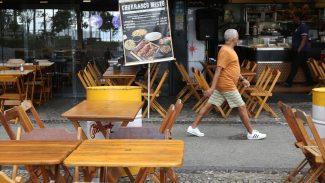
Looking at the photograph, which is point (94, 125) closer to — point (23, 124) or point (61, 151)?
point (23, 124)

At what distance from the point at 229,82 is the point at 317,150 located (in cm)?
293

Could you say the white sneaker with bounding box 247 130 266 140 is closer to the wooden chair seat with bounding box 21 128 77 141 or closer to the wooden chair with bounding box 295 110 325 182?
the wooden chair with bounding box 295 110 325 182

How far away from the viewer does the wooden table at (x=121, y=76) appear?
9.54 meters

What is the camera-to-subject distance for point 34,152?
3.84 m

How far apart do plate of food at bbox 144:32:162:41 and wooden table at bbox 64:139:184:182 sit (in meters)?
5.17

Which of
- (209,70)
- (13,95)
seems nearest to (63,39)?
(13,95)

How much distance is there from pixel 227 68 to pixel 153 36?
6.11 feet

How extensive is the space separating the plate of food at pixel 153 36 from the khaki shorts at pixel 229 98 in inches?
67.2

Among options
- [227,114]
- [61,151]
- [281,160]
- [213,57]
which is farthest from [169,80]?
[61,151]

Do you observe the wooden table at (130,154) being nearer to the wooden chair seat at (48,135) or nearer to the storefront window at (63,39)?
the wooden chair seat at (48,135)

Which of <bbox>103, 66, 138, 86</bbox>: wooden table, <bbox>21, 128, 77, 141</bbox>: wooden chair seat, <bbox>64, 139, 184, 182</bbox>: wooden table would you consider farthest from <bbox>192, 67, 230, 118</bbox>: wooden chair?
<bbox>64, 139, 184, 182</bbox>: wooden table

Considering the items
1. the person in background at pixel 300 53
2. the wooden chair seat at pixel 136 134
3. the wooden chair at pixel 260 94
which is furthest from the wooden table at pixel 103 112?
the person in background at pixel 300 53

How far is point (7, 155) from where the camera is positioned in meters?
3.74

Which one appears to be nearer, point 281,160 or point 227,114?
point 281,160
